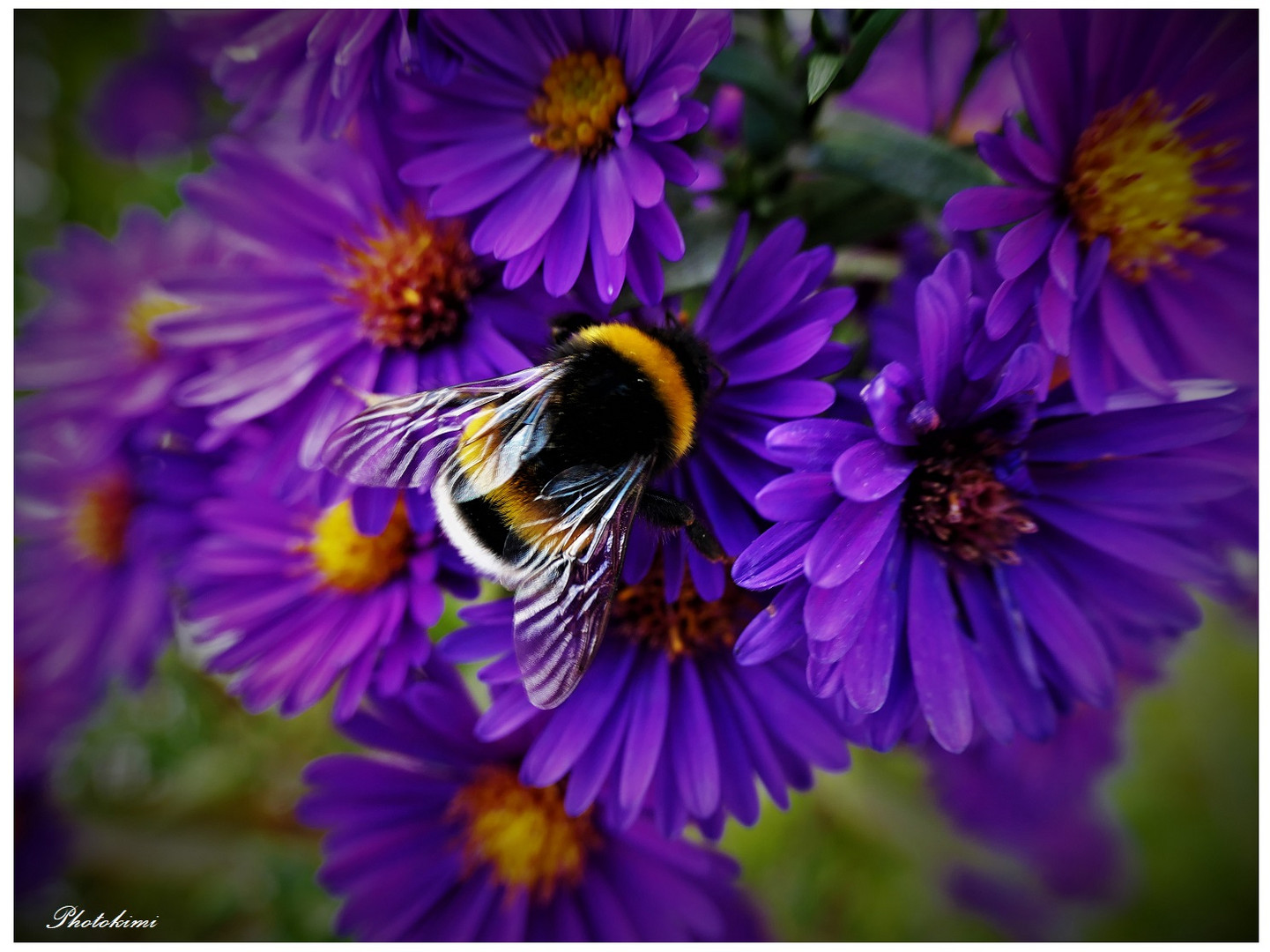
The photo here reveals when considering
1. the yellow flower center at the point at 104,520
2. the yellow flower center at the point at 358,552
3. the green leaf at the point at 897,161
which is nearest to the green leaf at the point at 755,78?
the green leaf at the point at 897,161

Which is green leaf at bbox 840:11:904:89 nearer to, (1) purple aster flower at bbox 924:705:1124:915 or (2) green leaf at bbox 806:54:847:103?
(2) green leaf at bbox 806:54:847:103

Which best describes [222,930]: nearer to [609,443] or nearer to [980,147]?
[609,443]

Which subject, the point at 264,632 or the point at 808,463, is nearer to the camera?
the point at 808,463

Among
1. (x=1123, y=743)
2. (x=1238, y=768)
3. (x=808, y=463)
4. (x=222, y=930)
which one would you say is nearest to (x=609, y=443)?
(x=808, y=463)

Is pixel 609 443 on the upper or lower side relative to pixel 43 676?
upper

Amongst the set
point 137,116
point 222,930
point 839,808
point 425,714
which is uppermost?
point 137,116

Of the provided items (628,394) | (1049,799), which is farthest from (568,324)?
(1049,799)

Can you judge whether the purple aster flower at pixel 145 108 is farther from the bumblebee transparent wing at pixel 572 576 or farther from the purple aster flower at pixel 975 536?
the purple aster flower at pixel 975 536

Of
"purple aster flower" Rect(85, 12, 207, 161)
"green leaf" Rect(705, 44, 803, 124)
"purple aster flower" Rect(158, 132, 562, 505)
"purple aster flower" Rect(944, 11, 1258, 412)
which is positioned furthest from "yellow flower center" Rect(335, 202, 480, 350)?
"purple aster flower" Rect(85, 12, 207, 161)
